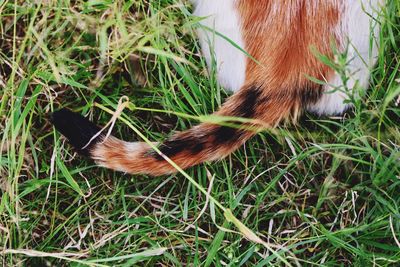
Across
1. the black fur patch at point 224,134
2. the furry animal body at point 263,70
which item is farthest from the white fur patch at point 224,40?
the black fur patch at point 224,134

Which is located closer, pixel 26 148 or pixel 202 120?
pixel 202 120

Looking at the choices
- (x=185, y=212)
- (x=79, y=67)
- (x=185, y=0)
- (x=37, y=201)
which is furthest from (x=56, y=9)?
(x=185, y=212)

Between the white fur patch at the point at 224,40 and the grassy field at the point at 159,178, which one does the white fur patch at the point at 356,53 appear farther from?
the white fur patch at the point at 224,40

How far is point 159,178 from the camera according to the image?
220cm

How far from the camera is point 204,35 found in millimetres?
2107

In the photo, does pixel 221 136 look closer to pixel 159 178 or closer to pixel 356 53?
pixel 159 178

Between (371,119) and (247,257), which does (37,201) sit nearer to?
(247,257)

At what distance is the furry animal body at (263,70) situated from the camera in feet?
6.17

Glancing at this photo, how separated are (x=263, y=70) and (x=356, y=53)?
0.30 m

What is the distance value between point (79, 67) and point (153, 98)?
0.29 meters

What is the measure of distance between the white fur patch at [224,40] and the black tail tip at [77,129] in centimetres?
45

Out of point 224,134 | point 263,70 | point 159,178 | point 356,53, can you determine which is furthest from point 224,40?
point 159,178

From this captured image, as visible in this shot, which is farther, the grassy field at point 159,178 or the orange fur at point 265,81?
the grassy field at point 159,178

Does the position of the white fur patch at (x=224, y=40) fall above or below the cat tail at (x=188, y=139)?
above
